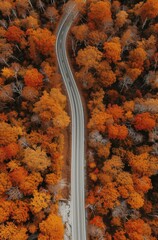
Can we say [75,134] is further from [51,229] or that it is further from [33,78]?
[51,229]

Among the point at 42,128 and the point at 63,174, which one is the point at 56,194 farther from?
the point at 42,128

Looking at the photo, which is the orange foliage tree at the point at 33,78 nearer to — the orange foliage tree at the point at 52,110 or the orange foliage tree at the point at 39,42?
the orange foliage tree at the point at 52,110

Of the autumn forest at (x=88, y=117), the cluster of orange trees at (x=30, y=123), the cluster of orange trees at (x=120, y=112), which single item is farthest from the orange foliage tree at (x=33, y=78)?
the cluster of orange trees at (x=120, y=112)

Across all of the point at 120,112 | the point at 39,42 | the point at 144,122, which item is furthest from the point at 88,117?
the point at 39,42

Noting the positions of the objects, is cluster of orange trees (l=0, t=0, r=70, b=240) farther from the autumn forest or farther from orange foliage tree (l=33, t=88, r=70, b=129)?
the autumn forest

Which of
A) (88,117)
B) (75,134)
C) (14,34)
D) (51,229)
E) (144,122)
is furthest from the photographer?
(14,34)

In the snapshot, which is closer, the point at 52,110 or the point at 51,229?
the point at 51,229

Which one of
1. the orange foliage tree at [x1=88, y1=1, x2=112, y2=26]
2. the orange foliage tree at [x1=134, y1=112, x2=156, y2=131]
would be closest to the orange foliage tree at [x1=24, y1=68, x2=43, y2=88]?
the orange foliage tree at [x1=88, y1=1, x2=112, y2=26]
